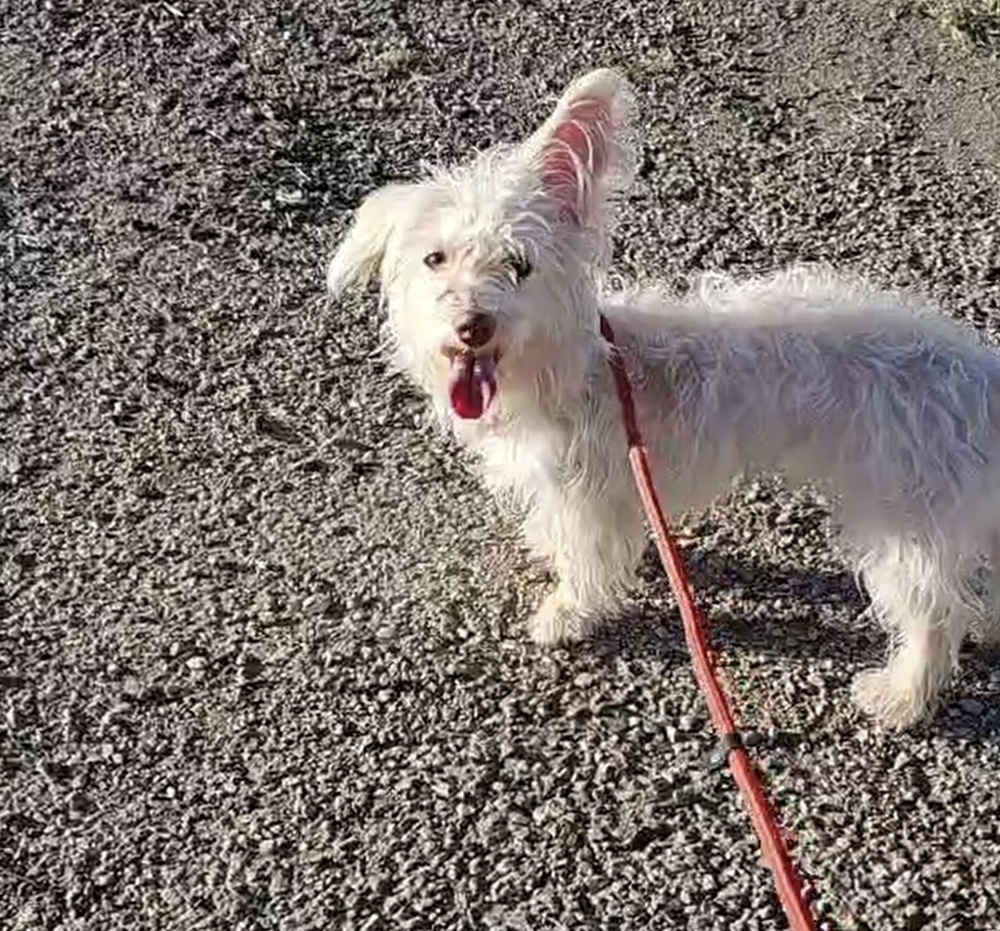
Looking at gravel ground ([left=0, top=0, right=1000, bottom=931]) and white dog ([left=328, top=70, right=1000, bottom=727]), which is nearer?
white dog ([left=328, top=70, right=1000, bottom=727])

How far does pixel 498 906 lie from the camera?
362 centimetres

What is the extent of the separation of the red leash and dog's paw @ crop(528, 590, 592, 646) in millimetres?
456

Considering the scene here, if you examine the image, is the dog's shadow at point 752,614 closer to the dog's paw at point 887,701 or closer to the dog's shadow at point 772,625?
A: the dog's shadow at point 772,625

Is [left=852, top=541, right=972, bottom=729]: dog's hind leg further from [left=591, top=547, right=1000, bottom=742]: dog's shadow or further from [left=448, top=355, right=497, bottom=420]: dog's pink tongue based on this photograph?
[left=448, top=355, right=497, bottom=420]: dog's pink tongue

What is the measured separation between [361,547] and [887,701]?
4.49 feet

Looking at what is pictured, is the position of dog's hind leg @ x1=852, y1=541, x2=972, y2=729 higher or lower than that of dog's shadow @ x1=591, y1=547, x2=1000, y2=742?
lower

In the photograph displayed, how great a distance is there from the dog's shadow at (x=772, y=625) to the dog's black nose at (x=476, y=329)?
1.03 metres

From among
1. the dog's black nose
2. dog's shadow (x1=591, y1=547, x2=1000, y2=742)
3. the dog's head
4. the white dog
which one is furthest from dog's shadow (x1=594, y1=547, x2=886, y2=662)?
the dog's black nose

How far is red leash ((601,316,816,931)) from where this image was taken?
8.77 feet

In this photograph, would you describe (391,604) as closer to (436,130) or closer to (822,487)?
(822,487)

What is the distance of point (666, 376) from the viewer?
150 inches

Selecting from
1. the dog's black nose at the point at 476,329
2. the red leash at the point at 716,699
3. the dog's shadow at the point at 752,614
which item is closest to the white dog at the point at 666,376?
the dog's black nose at the point at 476,329

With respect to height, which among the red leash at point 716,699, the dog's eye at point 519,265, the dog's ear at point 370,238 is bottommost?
the red leash at point 716,699

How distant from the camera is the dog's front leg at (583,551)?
13.0 feet
